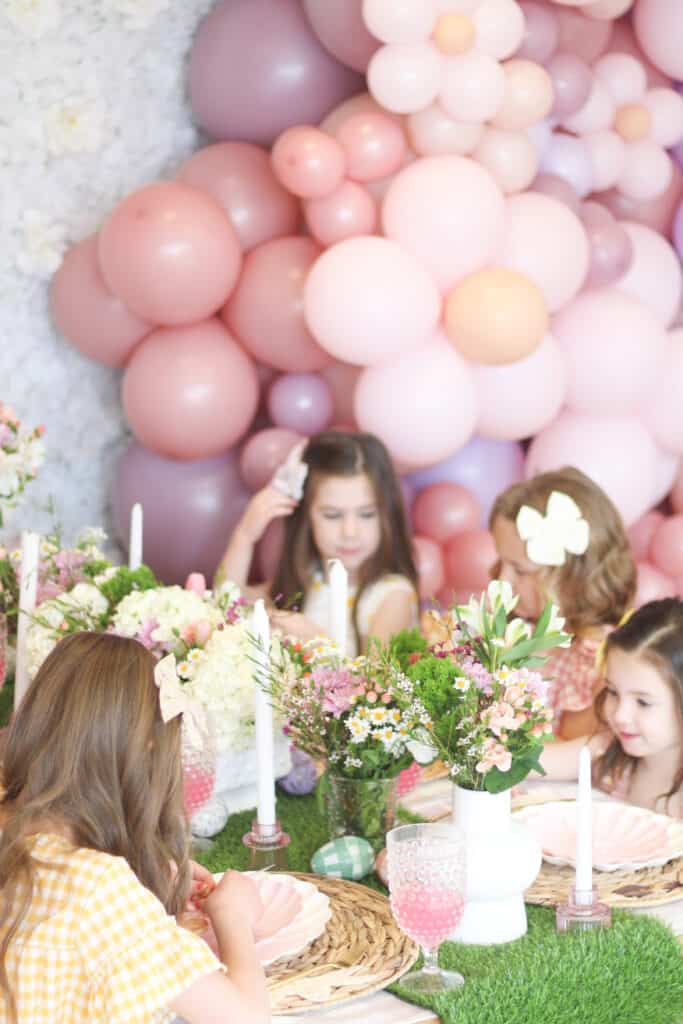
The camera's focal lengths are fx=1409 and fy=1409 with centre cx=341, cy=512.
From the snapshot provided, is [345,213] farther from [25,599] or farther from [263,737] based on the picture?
[263,737]

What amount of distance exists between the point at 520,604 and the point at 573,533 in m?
0.97

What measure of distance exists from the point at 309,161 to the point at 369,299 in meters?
0.38

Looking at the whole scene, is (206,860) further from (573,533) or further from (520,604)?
(520,604)

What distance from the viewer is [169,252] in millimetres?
3391

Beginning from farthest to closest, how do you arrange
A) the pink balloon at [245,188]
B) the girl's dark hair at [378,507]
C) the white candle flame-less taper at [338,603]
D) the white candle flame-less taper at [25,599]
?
the pink balloon at [245,188] → the girl's dark hair at [378,507] → the white candle flame-less taper at [25,599] → the white candle flame-less taper at [338,603]

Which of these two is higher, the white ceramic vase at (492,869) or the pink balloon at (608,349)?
the pink balloon at (608,349)

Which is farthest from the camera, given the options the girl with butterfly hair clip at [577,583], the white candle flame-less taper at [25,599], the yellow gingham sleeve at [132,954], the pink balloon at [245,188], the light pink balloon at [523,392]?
the pink balloon at [245,188]

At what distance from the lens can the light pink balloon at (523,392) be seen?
352 cm

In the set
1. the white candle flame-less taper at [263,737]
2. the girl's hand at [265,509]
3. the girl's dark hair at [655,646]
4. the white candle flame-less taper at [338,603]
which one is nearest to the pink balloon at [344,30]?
the girl's hand at [265,509]

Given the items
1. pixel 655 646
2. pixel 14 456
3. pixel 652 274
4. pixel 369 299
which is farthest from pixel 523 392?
pixel 14 456

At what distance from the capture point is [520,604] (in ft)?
9.05

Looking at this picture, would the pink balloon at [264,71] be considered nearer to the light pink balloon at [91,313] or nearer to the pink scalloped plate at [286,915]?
the light pink balloon at [91,313]

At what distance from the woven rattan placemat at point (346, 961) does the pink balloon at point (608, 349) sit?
2218 millimetres

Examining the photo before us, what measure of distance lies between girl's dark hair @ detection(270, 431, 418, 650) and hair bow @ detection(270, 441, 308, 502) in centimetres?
2
